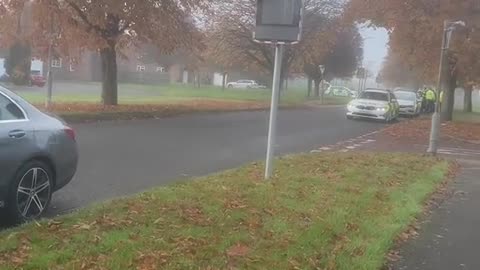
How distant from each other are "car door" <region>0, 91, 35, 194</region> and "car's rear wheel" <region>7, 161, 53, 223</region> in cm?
13

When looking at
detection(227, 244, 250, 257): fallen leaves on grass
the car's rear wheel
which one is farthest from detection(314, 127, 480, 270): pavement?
the car's rear wheel

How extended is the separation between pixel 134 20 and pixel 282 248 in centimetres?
1728

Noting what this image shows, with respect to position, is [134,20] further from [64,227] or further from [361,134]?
[64,227]

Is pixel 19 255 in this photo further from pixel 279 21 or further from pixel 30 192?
pixel 279 21

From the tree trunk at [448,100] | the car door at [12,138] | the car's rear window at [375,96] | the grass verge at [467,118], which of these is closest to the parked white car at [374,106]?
the car's rear window at [375,96]

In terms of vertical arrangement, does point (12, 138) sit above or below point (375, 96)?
above

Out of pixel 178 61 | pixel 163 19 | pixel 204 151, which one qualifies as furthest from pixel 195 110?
pixel 178 61

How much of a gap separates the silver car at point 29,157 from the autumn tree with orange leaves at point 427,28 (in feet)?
67.3

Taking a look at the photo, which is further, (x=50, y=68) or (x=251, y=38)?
(x=251, y=38)

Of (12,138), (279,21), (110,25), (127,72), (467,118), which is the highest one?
(110,25)

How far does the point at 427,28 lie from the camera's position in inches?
1017

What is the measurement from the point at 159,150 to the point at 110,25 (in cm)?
1183

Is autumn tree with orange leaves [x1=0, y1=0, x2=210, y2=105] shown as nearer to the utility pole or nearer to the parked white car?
the utility pole

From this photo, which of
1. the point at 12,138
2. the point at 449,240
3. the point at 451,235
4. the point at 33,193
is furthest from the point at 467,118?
the point at 12,138
